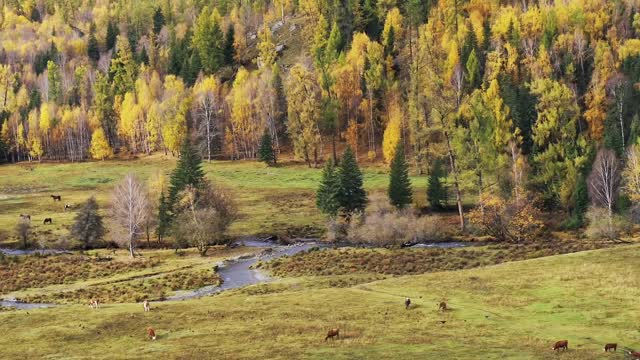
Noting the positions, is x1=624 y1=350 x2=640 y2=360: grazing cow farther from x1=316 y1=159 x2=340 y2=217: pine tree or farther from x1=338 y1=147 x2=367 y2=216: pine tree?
x1=316 y1=159 x2=340 y2=217: pine tree

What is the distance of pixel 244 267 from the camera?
7975 cm

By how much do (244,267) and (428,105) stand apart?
2581 inches

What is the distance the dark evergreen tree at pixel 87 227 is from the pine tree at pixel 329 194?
32.9m

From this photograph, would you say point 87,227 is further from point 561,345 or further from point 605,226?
point 561,345

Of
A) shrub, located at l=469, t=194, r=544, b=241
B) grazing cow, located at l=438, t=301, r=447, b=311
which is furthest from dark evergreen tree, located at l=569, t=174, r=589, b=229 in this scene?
grazing cow, located at l=438, t=301, r=447, b=311

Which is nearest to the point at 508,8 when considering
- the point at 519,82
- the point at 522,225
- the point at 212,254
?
the point at 519,82

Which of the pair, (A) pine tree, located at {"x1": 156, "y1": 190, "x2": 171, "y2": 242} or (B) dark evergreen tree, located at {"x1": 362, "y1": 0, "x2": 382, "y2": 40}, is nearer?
(A) pine tree, located at {"x1": 156, "y1": 190, "x2": 171, "y2": 242}

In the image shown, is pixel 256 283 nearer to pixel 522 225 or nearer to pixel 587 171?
pixel 522 225

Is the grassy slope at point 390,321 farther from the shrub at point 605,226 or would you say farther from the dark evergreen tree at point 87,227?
the dark evergreen tree at point 87,227

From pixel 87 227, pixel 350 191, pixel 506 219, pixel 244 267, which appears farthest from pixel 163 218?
pixel 506 219

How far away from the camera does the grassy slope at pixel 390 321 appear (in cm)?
3731

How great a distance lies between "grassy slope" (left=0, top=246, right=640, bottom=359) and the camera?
37.3 meters

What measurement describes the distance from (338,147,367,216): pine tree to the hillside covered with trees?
12849 millimetres

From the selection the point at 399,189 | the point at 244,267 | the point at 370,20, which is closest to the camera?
the point at 244,267
